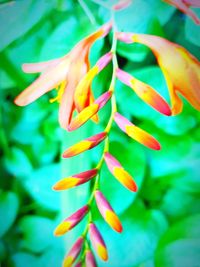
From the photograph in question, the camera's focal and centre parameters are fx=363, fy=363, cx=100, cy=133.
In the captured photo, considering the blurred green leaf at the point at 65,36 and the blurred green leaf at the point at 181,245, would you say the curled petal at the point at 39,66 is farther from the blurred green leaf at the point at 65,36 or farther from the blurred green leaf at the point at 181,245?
the blurred green leaf at the point at 181,245

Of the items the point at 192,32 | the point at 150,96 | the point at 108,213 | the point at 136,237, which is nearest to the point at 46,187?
the point at 108,213

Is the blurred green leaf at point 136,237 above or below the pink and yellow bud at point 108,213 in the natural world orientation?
below

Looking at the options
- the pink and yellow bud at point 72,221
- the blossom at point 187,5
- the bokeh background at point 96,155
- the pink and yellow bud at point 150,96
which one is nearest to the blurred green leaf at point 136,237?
the bokeh background at point 96,155

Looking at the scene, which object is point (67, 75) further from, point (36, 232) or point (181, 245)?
point (181, 245)

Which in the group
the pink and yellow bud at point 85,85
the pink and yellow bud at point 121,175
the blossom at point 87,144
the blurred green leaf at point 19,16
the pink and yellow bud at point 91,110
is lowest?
the pink and yellow bud at point 121,175

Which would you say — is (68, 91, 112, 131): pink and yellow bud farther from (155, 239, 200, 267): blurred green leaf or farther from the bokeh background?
(155, 239, 200, 267): blurred green leaf

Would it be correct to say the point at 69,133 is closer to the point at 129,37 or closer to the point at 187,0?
the point at 129,37
